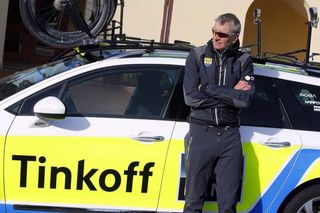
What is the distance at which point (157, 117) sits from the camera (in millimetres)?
4160

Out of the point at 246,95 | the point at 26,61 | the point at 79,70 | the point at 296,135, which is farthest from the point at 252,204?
the point at 26,61

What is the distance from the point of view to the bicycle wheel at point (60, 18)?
4.55 metres

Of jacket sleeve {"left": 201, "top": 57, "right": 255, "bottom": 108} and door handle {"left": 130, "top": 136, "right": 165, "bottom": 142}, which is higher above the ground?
jacket sleeve {"left": 201, "top": 57, "right": 255, "bottom": 108}

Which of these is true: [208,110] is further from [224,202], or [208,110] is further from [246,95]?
[224,202]

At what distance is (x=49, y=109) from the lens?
12.7ft

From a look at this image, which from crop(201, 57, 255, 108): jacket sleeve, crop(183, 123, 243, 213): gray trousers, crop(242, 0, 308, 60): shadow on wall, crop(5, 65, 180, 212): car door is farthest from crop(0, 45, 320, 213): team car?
crop(242, 0, 308, 60): shadow on wall

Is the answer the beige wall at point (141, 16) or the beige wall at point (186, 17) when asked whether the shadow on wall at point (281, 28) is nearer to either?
the beige wall at point (186, 17)

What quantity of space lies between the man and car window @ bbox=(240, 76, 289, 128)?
0.35m

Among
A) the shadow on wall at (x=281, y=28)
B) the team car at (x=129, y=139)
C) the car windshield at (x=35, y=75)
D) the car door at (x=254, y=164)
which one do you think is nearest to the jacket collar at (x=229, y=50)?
the team car at (x=129, y=139)

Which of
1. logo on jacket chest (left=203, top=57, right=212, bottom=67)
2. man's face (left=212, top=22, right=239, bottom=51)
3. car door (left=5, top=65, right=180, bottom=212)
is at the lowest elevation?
car door (left=5, top=65, right=180, bottom=212)

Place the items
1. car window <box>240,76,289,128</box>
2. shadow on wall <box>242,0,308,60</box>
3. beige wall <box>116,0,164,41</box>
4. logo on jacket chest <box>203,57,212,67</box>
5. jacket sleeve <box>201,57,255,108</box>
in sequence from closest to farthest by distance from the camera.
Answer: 1. jacket sleeve <box>201,57,255,108</box>
2. logo on jacket chest <box>203,57,212,67</box>
3. car window <box>240,76,289,128</box>
4. beige wall <box>116,0,164,41</box>
5. shadow on wall <box>242,0,308,60</box>

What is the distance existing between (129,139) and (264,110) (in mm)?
1050

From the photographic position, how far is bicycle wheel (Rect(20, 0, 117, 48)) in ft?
14.9

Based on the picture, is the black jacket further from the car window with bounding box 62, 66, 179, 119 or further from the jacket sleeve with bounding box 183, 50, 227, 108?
the car window with bounding box 62, 66, 179, 119
